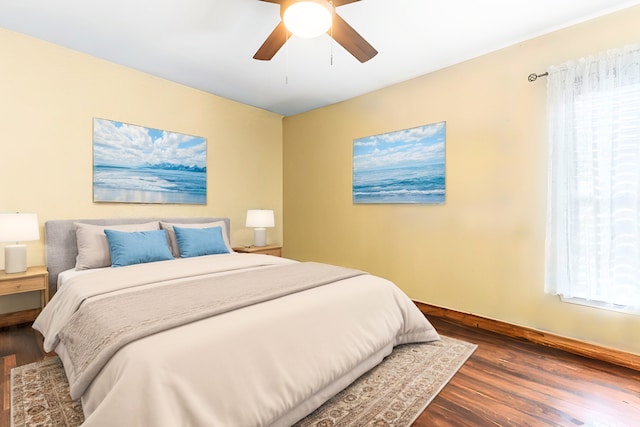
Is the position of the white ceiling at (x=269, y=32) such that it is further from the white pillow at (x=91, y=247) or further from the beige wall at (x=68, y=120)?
the white pillow at (x=91, y=247)

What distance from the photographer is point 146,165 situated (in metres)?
3.47

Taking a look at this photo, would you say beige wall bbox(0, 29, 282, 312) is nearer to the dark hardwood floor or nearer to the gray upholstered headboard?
the gray upholstered headboard

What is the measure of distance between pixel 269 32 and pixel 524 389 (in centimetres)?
321

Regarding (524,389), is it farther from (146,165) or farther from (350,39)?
(146,165)

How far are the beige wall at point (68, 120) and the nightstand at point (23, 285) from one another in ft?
0.28

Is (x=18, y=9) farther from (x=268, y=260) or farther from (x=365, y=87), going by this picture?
(x=365, y=87)

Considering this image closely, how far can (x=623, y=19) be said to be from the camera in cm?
227

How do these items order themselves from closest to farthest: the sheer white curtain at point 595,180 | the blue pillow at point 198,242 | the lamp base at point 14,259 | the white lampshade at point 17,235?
the sheer white curtain at point 595,180 < the white lampshade at point 17,235 < the lamp base at point 14,259 < the blue pillow at point 198,242

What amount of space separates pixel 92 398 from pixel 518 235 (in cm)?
313

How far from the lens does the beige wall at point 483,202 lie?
249 centimetres

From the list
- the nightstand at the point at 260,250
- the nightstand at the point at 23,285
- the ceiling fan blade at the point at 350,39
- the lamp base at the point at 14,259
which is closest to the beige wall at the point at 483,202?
the nightstand at the point at 260,250

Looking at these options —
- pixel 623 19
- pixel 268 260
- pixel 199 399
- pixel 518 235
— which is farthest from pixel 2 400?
pixel 623 19

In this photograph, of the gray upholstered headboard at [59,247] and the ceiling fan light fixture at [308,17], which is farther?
the gray upholstered headboard at [59,247]

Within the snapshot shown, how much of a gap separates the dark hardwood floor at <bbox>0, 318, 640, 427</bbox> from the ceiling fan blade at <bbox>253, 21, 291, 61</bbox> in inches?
97.6
